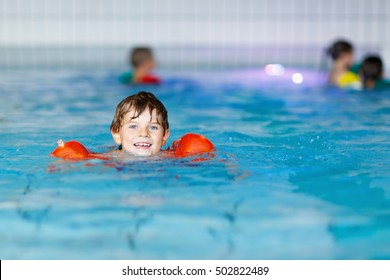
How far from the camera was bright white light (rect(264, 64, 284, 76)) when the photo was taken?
996cm

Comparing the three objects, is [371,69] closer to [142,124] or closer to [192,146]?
[192,146]

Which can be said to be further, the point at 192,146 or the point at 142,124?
the point at 192,146

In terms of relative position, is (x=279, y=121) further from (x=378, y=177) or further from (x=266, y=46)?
(x=266, y=46)

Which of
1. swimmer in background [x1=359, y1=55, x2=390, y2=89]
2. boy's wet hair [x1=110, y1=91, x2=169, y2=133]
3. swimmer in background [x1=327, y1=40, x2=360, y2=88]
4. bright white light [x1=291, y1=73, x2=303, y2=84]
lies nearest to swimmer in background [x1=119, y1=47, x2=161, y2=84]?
bright white light [x1=291, y1=73, x2=303, y2=84]

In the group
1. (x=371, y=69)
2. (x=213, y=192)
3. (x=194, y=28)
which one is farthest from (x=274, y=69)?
(x=213, y=192)

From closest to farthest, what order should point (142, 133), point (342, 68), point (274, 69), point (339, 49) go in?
point (142, 133) < point (342, 68) < point (339, 49) < point (274, 69)

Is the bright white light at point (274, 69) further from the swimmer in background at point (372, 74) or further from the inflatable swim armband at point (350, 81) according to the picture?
the swimmer in background at point (372, 74)

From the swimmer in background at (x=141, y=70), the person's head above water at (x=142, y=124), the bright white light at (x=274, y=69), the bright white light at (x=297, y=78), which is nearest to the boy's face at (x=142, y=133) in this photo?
the person's head above water at (x=142, y=124)

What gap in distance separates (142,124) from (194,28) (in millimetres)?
7141

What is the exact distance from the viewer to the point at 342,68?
841 centimetres

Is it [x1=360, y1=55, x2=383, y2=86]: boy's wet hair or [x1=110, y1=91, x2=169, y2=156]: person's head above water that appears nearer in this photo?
[x1=110, y1=91, x2=169, y2=156]: person's head above water

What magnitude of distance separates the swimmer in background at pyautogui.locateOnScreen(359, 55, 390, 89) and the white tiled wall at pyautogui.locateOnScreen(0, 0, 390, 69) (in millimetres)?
2593

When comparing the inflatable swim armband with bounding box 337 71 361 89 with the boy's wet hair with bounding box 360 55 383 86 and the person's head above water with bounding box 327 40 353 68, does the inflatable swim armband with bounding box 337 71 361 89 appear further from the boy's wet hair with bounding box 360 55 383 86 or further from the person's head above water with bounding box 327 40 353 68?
the person's head above water with bounding box 327 40 353 68
